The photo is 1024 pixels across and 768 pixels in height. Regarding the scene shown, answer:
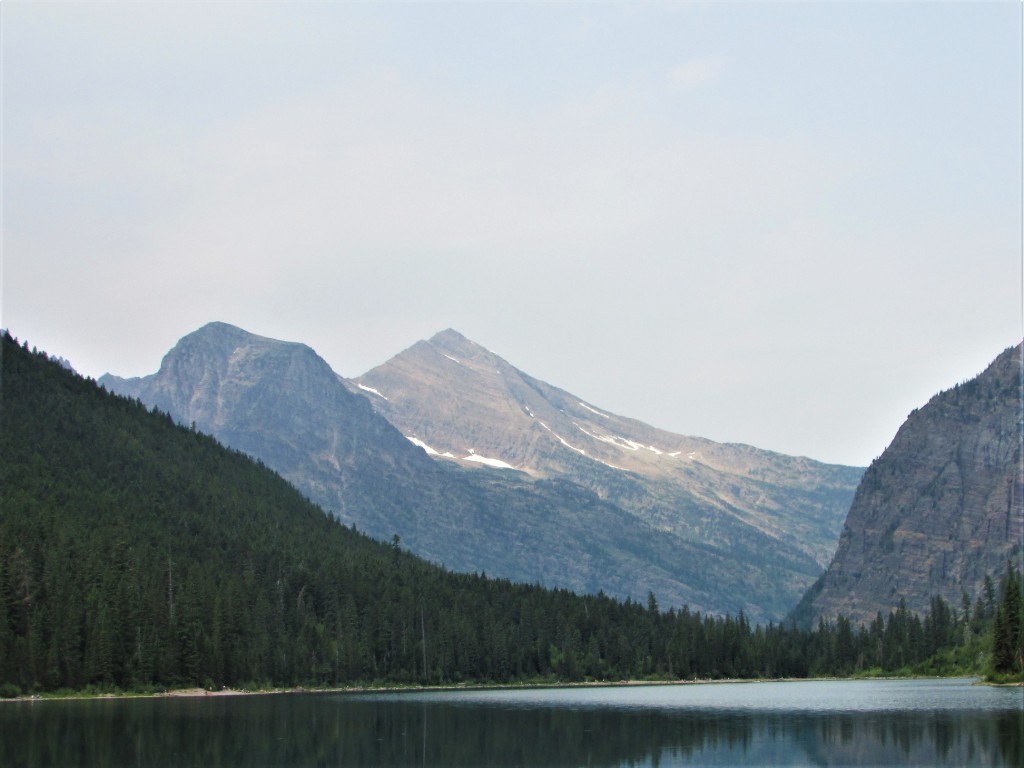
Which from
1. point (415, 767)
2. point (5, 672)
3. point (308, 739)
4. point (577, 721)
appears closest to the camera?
point (415, 767)

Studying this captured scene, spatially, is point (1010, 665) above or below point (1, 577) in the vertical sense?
below

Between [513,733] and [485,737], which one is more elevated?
[485,737]

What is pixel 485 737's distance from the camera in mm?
115125

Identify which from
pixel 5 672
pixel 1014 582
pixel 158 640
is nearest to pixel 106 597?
pixel 158 640

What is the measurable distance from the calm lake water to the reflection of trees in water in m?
0.16

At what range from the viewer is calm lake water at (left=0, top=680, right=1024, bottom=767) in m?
95.8

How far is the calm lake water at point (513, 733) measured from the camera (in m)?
95.8

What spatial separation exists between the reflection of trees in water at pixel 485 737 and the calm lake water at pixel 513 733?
160 millimetres

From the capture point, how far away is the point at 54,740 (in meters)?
105

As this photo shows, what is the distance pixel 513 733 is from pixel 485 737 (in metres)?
4.74

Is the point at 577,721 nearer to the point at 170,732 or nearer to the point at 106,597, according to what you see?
the point at 170,732

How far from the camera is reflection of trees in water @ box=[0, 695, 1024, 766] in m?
95.8

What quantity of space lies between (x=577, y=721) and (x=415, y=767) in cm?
4420

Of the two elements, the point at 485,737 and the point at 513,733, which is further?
the point at 513,733
